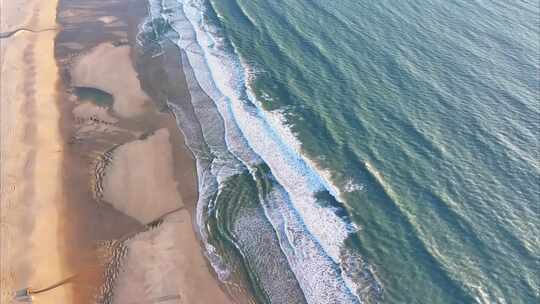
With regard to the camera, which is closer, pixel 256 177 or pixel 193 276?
pixel 193 276

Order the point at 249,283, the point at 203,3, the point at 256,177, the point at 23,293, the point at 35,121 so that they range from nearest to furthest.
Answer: the point at 23,293, the point at 249,283, the point at 256,177, the point at 35,121, the point at 203,3

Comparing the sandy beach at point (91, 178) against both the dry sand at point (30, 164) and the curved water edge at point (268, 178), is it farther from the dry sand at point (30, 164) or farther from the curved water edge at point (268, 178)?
the curved water edge at point (268, 178)

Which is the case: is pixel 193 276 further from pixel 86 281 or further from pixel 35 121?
pixel 35 121

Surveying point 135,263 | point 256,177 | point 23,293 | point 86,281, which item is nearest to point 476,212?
point 256,177

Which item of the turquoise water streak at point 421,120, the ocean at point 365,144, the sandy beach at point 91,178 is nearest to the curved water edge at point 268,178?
the ocean at point 365,144

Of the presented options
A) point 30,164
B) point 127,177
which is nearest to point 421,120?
point 127,177

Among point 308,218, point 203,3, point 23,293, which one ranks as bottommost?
point 23,293
